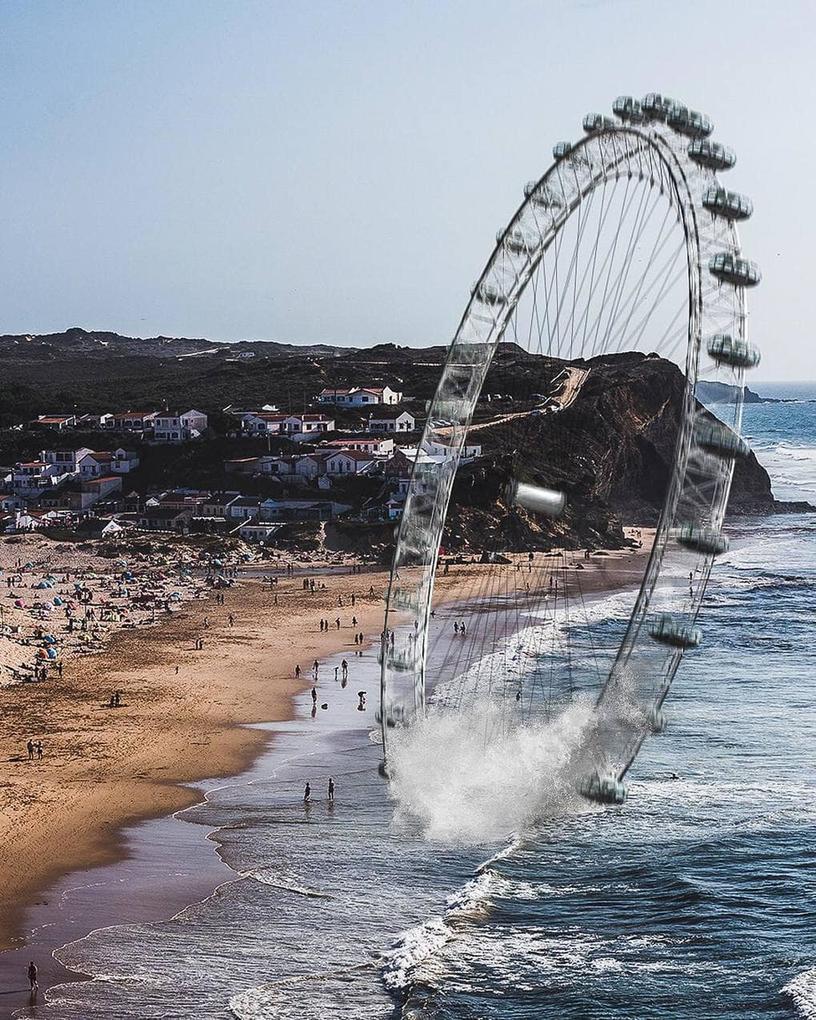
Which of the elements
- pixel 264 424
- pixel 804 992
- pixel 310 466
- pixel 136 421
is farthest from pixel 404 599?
pixel 136 421

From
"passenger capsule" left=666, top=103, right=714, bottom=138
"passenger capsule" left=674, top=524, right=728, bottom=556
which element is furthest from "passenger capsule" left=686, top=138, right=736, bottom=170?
"passenger capsule" left=674, top=524, right=728, bottom=556

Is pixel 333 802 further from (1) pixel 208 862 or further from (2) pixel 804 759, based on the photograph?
(2) pixel 804 759

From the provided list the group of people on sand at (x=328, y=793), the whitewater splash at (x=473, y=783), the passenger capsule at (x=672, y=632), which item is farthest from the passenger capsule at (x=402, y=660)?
the passenger capsule at (x=672, y=632)

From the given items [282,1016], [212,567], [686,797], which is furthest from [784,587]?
[282,1016]

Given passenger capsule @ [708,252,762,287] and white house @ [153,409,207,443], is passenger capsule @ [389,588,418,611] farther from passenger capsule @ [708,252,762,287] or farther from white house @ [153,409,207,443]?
white house @ [153,409,207,443]

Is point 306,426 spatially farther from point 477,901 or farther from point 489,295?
point 477,901
